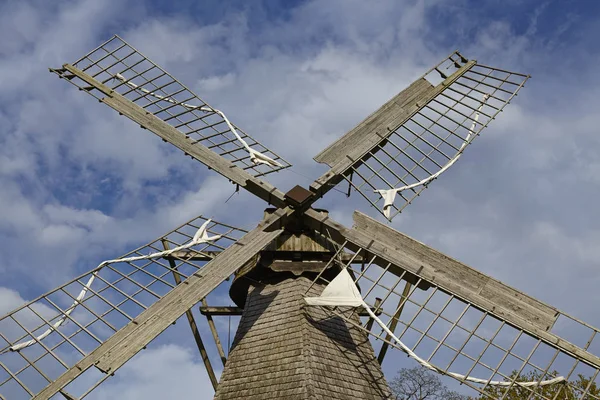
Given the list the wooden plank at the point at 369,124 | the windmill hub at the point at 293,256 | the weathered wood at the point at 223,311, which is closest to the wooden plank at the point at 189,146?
the windmill hub at the point at 293,256

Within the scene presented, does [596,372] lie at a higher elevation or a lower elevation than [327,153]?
lower

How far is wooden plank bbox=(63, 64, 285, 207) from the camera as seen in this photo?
11102 millimetres

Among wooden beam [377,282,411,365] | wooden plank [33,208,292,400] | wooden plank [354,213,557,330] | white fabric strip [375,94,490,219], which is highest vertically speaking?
white fabric strip [375,94,490,219]

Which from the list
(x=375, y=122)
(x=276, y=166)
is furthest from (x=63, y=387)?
(x=375, y=122)

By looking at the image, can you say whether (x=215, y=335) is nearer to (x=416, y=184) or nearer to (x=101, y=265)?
(x=101, y=265)

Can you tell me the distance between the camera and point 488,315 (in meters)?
9.57

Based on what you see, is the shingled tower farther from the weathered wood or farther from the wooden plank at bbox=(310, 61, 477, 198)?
the wooden plank at bbox=(310, 61, 477, 198)

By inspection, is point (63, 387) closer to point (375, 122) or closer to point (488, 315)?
point (488, 315)

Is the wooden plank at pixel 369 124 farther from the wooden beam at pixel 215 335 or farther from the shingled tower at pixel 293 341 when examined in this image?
the wooden beam at pixel 215 335

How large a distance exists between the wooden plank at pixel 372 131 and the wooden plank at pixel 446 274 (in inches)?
30.1

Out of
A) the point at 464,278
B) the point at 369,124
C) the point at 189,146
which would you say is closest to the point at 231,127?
the point at 189,146

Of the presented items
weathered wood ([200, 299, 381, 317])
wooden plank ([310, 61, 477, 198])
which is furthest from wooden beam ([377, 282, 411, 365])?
wooden plank ([310, 61, 477, 198])

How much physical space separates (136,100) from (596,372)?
8.41 metres

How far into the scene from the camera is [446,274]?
9.89 m
